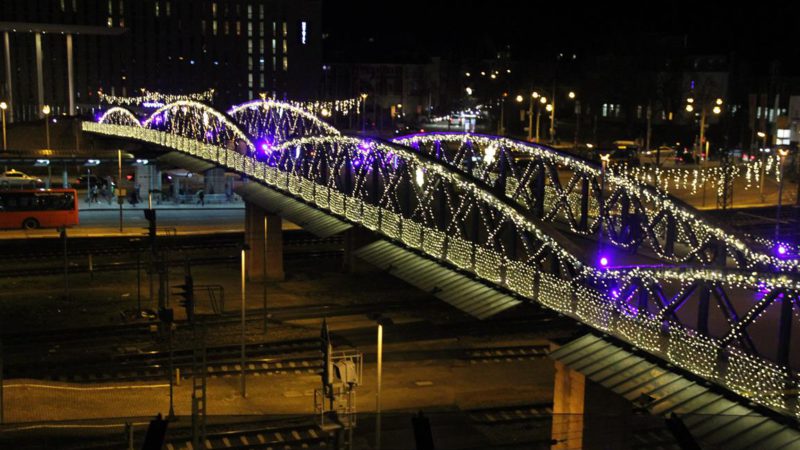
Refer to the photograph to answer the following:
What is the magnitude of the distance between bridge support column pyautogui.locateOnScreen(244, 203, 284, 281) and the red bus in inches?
591

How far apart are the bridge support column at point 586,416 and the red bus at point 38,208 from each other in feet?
132

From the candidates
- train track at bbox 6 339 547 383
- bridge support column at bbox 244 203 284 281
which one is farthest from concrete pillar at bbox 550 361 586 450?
bridge support column at bbox 244 203 284 281

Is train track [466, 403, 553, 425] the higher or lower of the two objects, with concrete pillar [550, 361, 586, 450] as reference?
lower

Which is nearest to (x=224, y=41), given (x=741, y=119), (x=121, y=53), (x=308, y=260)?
(x=121, y=53)

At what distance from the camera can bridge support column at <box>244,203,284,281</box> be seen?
44.9 m

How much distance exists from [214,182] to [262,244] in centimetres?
2444

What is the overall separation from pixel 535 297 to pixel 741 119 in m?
76.3

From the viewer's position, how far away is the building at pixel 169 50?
133m

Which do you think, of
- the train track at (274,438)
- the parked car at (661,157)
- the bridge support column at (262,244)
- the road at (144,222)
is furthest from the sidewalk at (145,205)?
the train track at (274,438)

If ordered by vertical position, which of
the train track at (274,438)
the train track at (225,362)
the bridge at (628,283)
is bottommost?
the train track at (225,362)

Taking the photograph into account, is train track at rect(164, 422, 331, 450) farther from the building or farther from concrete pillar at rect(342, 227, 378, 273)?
the building

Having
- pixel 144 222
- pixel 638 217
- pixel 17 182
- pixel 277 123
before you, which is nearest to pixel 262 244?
pixel 144 222

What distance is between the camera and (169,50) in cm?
13712

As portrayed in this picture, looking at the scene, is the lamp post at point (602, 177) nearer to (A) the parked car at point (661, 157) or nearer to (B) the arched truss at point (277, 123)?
(B) the arched truss at point (277, 123)
